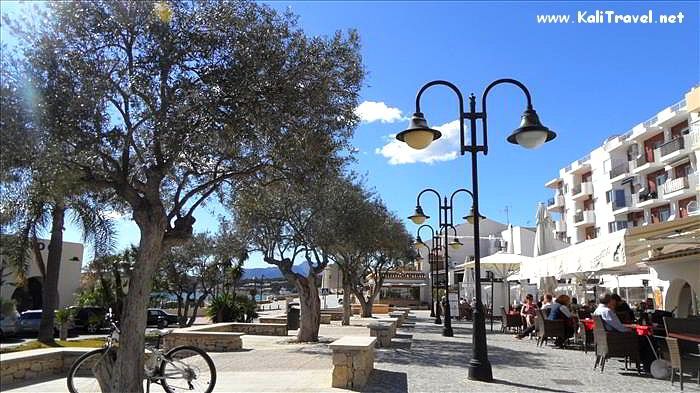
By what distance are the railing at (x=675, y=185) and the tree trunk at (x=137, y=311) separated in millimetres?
44943

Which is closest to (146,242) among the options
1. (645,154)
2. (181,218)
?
(181,218)

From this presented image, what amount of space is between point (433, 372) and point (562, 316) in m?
5.92

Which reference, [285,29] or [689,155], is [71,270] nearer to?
[285,29]

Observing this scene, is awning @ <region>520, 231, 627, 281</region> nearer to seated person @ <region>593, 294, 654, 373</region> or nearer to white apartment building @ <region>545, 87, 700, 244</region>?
seated person @ <region>593, 294, 654, 373</region>

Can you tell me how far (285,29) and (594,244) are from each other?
786 cm

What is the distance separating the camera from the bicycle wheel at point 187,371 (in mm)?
8047

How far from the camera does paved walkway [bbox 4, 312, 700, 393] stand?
8656 mm

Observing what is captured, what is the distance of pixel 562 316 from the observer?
14.7 metres

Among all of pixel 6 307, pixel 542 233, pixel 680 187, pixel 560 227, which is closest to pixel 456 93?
pixel 542 233

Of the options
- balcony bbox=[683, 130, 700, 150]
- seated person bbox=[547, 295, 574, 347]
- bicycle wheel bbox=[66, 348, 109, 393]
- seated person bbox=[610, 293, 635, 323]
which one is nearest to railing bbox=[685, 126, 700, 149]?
balcony bbox=[683, 130, 700, 150]

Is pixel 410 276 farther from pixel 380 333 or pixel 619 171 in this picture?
pixel 380 333

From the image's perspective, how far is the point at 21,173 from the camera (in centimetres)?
693

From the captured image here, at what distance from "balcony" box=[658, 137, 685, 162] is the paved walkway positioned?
35128 millimetres

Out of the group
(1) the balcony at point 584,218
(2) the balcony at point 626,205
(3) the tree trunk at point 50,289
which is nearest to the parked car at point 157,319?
(3) the tree trunk at point 50,289
